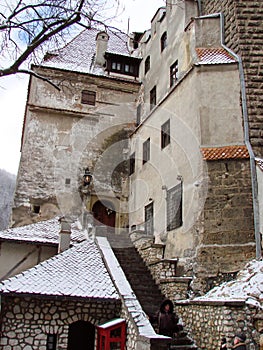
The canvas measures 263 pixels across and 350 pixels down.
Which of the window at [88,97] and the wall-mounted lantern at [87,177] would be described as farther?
the window at [88,97]

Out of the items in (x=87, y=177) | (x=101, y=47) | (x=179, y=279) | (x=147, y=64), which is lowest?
(x=179, y=279)

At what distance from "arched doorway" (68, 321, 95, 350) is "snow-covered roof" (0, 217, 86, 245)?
3226 mm

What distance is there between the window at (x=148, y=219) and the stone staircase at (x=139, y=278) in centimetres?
91

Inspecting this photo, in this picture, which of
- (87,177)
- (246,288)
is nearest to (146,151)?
(87,177)

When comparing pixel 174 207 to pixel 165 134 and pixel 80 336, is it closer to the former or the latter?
pixel 165 134

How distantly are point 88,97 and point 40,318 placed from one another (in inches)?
526

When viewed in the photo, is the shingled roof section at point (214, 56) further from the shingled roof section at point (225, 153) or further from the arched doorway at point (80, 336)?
the arched doorway at point (80, 336)

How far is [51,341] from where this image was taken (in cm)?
1014

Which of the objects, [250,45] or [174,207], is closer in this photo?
[250,45]

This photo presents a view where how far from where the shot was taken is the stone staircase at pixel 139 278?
Answer: 9703 mm

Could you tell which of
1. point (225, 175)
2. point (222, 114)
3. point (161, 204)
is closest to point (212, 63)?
point (222, 114)

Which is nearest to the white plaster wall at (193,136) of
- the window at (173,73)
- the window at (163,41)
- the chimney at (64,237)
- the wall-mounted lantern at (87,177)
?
the window at (173,73)

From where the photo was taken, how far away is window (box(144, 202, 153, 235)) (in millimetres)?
15772

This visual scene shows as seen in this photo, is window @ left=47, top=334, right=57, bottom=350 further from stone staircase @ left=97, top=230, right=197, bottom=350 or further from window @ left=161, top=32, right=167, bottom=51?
window @ left=161, top=32, right=167, bottom=51
